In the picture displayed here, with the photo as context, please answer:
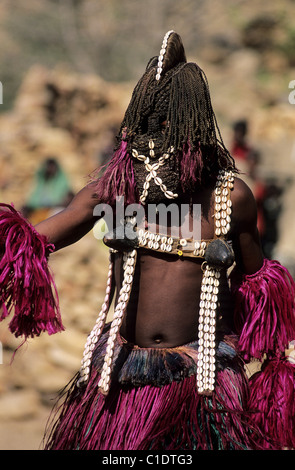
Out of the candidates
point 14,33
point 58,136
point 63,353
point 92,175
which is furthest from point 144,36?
point 92,175

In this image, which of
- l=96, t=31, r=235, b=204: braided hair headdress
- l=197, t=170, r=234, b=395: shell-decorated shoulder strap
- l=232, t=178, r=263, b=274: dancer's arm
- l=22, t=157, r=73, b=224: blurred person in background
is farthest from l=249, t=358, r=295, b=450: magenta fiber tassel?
l=22, t=157, r=73, b=224: blurred person in background

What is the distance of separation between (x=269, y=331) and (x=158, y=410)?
584mm

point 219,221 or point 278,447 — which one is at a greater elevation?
point 219,221

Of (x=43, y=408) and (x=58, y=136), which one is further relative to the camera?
(x=58, y=136)

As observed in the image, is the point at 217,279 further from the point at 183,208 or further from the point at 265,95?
the point at 265,95

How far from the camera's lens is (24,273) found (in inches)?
93.2

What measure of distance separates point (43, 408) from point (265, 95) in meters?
12.0

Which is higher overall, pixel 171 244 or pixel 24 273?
pixel 171 244

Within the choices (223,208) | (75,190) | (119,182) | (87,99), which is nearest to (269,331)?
(223,208)

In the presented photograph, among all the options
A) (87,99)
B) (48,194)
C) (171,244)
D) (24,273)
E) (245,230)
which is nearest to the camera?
(24,273)

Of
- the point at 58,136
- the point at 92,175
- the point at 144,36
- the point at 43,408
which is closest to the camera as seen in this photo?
the point at 92,175

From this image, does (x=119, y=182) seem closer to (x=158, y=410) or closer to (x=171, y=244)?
(x=171, y=244)

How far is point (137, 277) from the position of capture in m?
2.57

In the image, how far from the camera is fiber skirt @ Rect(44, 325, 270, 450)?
94.3 inches
